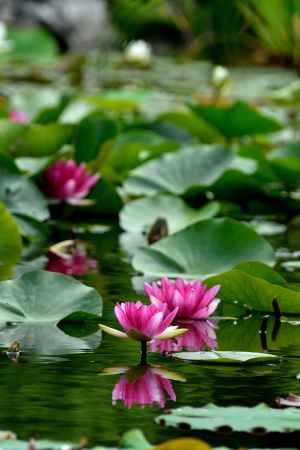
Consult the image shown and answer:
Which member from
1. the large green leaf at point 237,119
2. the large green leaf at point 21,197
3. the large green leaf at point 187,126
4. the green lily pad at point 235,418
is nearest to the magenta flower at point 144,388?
the green lily pad at point 235,418

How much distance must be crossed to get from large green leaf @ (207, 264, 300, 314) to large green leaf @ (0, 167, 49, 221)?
3.18ft

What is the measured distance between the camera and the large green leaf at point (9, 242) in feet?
8.77

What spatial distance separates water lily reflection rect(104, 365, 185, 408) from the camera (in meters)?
1.53

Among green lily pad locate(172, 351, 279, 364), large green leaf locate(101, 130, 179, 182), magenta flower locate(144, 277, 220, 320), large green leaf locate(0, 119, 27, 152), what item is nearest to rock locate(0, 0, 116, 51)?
large green leaf locate(101, 130, 179, 182)

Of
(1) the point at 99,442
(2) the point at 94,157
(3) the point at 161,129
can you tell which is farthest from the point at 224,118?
(1) the point at 99,442

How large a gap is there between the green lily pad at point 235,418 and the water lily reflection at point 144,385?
0.36 ft

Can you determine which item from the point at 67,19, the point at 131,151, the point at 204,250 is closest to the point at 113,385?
the point at 204,250

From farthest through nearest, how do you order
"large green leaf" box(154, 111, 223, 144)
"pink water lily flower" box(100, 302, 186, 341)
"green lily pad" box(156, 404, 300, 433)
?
"large green leaf" box(154, 111, 223, 144)
"pink water lily flower" box(100, 302, 186, 341)
"green lily pad" box(156, 404, 300, 433)

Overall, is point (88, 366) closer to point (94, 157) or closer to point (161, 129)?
point (94, 157)

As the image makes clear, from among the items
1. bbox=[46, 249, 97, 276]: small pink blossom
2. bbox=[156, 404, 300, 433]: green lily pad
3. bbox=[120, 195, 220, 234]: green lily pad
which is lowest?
bbox=[156, 404, 300, 433]: green lily pad

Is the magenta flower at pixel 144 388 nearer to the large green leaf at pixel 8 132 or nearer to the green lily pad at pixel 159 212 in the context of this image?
the green lily pad at pixel 159 212

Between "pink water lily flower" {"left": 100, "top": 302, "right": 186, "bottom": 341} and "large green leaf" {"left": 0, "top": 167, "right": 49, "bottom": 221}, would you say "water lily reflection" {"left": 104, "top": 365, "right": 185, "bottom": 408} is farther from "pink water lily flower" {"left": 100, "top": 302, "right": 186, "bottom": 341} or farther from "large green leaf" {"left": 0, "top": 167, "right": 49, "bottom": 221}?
"large green leaf" {"left": 0, "top": 167, "right": 49, "bottom": 221}

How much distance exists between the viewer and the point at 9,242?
2732 mm

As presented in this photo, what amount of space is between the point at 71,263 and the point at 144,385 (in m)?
1.14
